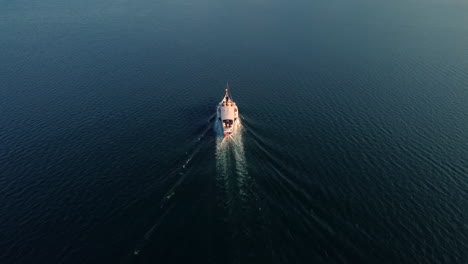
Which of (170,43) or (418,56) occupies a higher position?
(170,43)

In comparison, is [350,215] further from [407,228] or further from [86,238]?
[86,238]

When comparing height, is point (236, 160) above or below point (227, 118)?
below

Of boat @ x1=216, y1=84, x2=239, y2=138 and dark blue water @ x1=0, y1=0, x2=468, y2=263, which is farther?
boat @ x1=216, y1=84, x2=239, y2=138

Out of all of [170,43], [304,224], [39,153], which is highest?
[170,43]

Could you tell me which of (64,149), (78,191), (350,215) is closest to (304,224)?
(350,215)

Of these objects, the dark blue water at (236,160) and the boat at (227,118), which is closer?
the dark blue water at (236,160)

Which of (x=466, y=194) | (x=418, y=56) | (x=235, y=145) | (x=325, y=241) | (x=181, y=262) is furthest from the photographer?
(x=418, y=56)

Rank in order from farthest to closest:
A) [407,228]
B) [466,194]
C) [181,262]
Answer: [466,194]
[407,228]
[181,262]

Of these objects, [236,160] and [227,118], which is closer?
[236,160]
